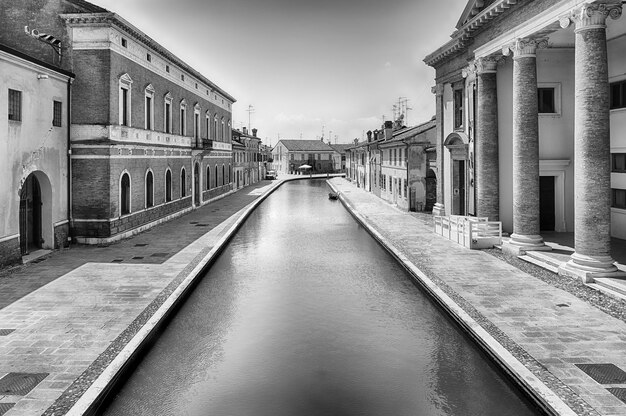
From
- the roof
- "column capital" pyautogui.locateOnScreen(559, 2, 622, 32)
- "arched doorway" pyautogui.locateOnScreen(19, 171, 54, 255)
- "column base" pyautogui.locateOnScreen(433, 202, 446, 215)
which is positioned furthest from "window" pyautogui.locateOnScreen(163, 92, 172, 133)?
the roof

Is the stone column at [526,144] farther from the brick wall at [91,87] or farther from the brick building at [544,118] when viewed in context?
the brick wall at [91,87]

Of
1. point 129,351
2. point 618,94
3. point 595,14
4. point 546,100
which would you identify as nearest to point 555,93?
point 546,100

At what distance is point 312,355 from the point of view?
394 inches

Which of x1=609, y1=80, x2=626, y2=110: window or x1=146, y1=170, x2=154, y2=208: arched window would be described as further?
x1=146, y1=170, x2=154, y2=208: arched window

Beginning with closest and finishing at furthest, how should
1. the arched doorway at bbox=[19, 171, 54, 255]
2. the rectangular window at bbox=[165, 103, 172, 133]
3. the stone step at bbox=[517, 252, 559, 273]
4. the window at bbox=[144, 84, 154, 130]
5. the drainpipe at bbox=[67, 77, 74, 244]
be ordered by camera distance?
1. the stone step at bbox=[517, 252, 559, 273]
2. the arched doorway at bbox=[19, 171, 54, 255]
3. the drainpipe at bbox=[67, 77, 74, 244]
4. the window at bbox=[144, 84, 154, 130]
5. the rectangular window at bbox=[165, 103, 172, 133]

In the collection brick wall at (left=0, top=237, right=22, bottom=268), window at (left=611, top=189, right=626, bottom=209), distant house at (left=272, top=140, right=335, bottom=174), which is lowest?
brick wall at (left=0, top=237, right=22, bottom=268)

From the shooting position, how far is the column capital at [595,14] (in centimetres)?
1325

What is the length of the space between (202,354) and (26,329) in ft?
13.1

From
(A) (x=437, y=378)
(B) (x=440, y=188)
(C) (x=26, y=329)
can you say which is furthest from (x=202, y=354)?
(B) (x=440, y=188)

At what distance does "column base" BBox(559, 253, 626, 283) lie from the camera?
13391mm

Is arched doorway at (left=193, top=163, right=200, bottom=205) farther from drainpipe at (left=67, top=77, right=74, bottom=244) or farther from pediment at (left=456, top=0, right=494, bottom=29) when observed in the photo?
pediment at (left=456, top=0, right=494, bottom=29)

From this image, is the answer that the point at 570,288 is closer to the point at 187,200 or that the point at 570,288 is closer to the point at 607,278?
the point at 607,278

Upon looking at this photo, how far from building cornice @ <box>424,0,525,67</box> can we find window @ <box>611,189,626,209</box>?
8.47 meters

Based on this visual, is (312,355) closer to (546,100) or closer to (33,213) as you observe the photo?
(33,213)
